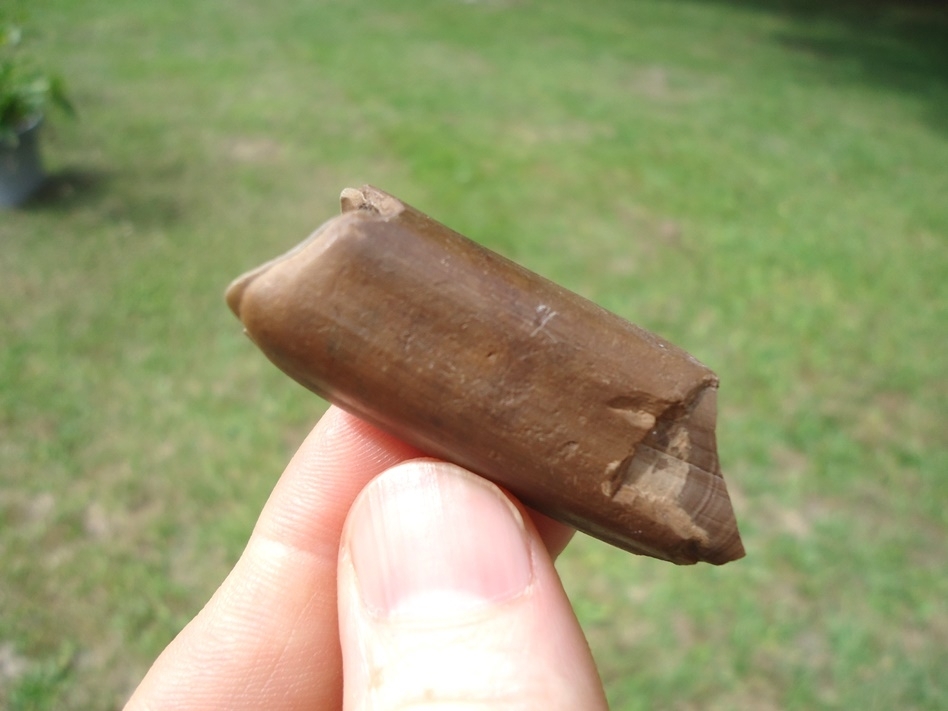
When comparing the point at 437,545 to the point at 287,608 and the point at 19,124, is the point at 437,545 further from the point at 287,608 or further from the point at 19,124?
the point at 19,124

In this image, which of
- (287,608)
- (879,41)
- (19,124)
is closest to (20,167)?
(19,124)

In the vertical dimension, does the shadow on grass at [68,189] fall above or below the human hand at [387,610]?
below

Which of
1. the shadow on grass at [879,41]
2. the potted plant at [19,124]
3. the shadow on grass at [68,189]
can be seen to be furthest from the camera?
the shadow on grass at [879,41]

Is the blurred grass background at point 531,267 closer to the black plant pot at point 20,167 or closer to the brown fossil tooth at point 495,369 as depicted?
the black plant pot at point 20,167

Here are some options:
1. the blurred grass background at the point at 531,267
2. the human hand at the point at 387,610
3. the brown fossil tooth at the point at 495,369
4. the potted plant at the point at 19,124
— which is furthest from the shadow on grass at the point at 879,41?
the human hand at the point at 387,610

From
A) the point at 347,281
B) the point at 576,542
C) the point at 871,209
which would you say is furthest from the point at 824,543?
the point at 871,209

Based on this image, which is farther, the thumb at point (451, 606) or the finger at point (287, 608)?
the finger at point (287, 608)

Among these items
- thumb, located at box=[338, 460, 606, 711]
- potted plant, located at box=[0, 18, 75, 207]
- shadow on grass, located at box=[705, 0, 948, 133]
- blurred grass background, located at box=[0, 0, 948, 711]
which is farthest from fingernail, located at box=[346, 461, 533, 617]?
shadow on grass, located at box=[705, 0, 948, 133]
